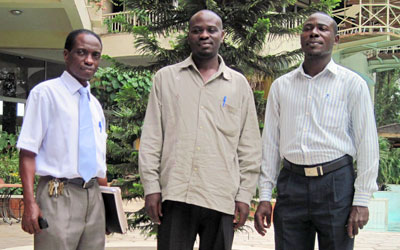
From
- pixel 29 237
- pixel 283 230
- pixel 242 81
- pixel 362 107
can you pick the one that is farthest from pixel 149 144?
pixel 29 237

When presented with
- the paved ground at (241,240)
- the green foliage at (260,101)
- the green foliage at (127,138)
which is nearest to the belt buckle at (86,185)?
the green foliage at (127,138)

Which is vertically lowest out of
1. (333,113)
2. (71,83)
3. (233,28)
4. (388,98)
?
(333,113)

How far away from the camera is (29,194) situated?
318 centimetres

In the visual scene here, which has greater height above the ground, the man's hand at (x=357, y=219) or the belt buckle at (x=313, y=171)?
the belt buckle at (x=313, y=171)

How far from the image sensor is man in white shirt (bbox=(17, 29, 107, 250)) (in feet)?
10.6

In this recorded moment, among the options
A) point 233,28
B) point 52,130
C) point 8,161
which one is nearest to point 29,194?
point 52,130

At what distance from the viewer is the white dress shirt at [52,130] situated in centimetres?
327

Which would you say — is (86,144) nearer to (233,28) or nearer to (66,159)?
(66,159)

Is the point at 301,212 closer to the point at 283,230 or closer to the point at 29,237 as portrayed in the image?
the point at 283,230

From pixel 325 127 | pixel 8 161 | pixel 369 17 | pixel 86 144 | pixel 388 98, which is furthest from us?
pixel 388 98

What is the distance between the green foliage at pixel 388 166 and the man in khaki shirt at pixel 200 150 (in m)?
13.4

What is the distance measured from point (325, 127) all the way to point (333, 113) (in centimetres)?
10

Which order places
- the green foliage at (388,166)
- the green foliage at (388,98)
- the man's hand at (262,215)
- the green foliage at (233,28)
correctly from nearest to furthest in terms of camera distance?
the man's hand at (262,215) → the green foliage at (233,28) → the green foliage at (388,166) → the green foliage at (388,98)

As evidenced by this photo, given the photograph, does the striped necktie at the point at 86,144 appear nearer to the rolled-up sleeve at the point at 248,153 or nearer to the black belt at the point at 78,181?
the black belt at the point at 78,181
